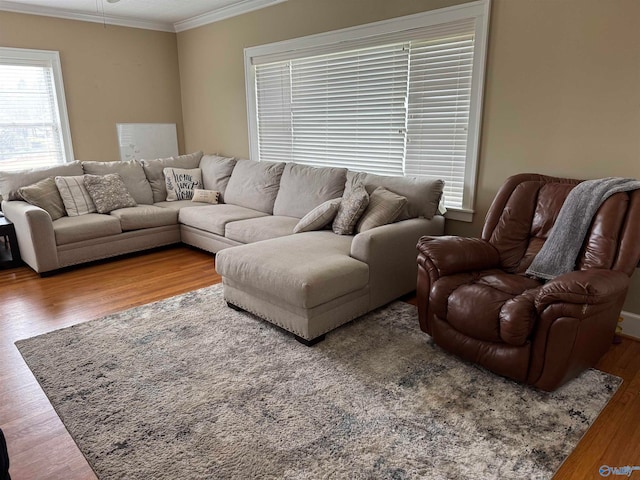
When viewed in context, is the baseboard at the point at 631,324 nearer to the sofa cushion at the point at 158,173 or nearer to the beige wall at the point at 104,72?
the sofa cushion at the point at 158,173

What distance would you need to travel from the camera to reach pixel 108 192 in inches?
177

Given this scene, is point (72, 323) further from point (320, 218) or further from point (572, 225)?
point (572, 225)

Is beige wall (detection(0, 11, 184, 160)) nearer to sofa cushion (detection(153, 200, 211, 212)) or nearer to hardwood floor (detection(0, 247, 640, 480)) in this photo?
sofa cushion (detection(153, 200, 211, 212))

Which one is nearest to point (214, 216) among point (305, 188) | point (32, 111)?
point (305, 188)

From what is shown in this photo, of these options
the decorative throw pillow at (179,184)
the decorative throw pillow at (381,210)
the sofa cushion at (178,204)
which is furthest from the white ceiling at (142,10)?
the decorative throw pillow at (381,210)

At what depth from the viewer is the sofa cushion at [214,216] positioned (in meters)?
4.20

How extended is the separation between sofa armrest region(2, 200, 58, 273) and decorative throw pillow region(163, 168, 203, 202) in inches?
56.4

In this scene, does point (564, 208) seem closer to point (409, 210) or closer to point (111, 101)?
point (409, 210)

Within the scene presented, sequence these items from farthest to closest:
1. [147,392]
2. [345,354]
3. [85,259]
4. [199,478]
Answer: [85,259]
[345,354]
[147,392]
[199,478]

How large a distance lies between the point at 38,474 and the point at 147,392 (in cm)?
57

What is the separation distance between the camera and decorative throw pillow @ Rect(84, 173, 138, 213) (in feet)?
14.5

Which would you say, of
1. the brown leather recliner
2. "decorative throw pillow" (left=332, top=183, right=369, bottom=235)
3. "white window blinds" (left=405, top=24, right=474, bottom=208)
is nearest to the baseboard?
the brown leather recliner

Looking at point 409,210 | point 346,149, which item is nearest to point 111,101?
point 346,149

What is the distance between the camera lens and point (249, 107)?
17.0ft
